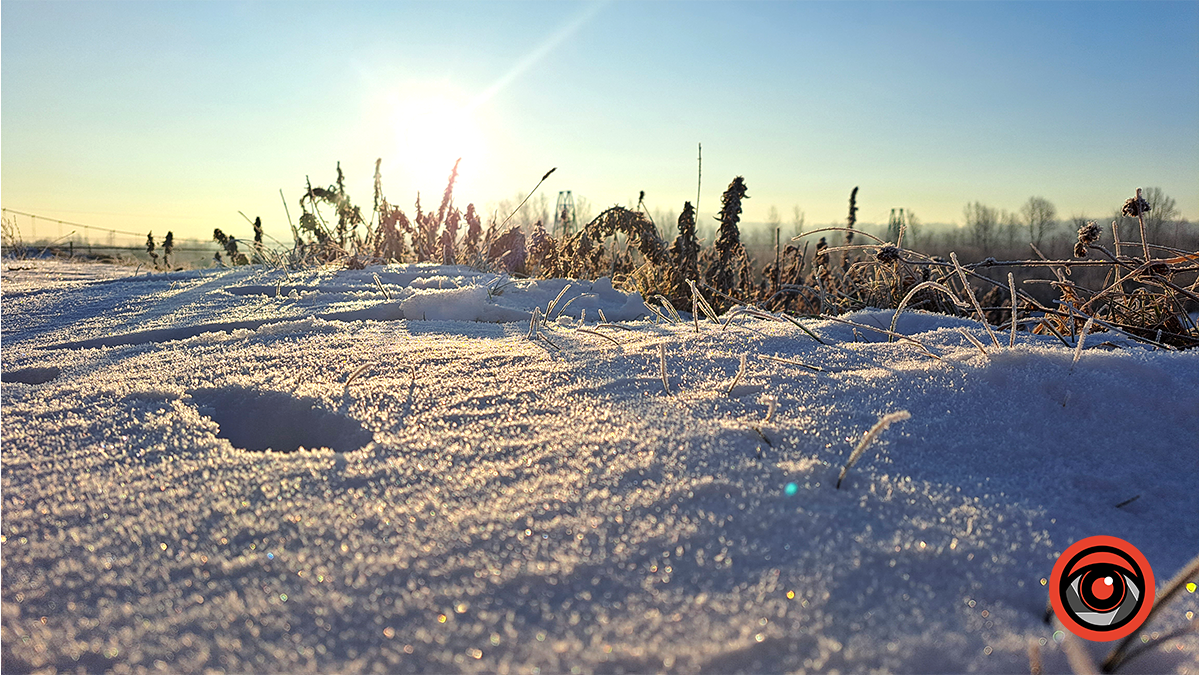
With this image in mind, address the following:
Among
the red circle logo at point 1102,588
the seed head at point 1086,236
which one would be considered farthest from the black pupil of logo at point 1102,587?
the seed head at point 1086,236

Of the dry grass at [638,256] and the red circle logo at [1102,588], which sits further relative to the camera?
the dry grass at [638,256]

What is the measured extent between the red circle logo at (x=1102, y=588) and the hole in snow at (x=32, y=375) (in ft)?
5.29

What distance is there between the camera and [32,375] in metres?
1.38

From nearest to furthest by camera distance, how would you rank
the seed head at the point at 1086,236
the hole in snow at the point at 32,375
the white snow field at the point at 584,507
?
the white snow field at the point at 584,507 → the hole in snow at the point at 32,375 → the seed head at the point at 1086,236

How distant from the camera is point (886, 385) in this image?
112cm

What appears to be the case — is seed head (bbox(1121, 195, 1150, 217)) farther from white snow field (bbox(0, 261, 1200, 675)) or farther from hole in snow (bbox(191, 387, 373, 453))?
hole in snow (bbox(191, 387, 373, 453))

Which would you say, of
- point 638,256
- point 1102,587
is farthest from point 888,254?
point 638,256

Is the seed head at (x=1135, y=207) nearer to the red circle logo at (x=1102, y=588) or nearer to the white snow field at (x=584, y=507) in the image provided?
the white snow field at (x=584, y=507)

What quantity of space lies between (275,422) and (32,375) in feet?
2.13

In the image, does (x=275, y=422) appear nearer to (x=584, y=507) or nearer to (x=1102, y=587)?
(x=584, y=507)

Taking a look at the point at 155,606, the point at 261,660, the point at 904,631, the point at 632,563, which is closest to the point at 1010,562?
the point at 904,631

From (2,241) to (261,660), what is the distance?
8.23 m

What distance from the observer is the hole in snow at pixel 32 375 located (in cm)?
137

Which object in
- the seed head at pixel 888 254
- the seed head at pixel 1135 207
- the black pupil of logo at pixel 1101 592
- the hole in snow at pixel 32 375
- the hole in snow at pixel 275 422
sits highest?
the seed head at pixel 1135 207
